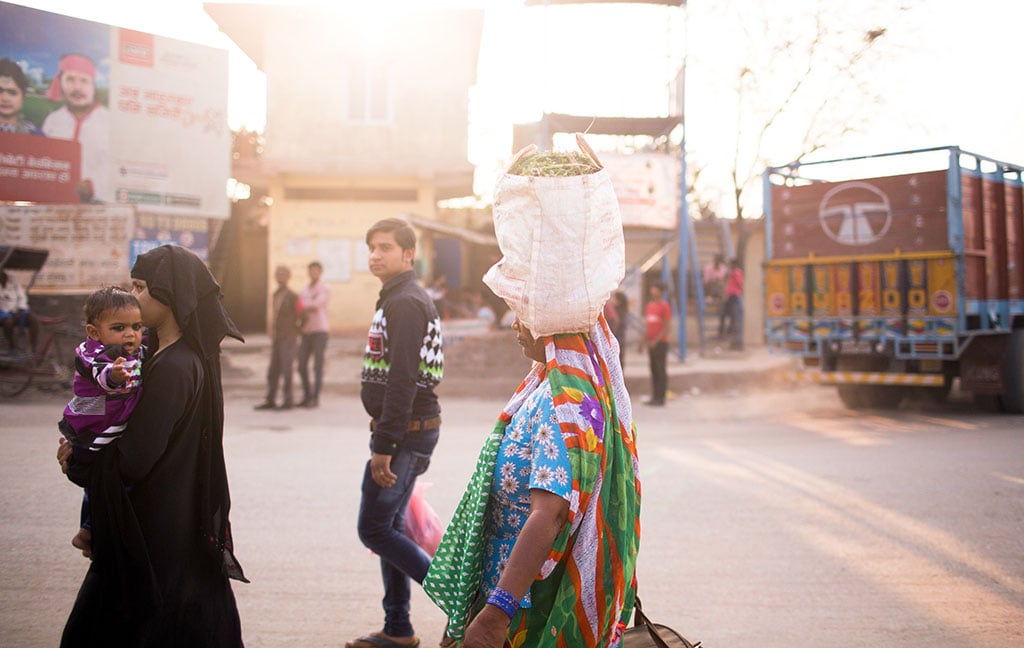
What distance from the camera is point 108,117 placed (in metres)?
9.84

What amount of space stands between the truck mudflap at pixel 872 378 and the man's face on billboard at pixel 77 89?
9.91 meters

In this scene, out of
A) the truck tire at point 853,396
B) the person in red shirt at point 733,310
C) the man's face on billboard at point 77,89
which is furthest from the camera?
the person in red shirt at point 733,310

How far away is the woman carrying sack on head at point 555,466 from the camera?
1881 mm

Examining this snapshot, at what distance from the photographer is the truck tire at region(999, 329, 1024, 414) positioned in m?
9.80

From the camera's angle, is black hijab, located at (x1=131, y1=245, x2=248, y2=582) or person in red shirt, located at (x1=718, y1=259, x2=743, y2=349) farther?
person in red shirt, located at (x1=718, y1=259, x2=743, y2=349)

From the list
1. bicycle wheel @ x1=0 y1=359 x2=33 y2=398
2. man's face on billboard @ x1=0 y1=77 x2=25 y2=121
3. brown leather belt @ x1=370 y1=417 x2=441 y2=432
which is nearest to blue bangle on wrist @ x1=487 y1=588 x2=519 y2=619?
brown leather belt @ x1=370 y1=417 x2=441 y2=432

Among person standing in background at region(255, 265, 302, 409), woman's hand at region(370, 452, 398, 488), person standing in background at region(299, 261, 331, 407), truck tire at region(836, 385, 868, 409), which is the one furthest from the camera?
truck tire at region(836, 385, 868, 409)

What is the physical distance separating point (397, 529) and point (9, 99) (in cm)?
Answer: 426

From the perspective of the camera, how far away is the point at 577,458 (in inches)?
74.2

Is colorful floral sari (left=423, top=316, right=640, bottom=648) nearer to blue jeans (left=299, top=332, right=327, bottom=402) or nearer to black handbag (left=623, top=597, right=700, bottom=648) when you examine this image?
black handbag (left=623, top=597, right=700, bottom=648)

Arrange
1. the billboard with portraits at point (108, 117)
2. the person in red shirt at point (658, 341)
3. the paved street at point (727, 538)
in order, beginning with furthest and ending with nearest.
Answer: the person in red shirt at point (658, 341)
the billboard with portraits at point (108, 117)
the paved street at point (727, 538)

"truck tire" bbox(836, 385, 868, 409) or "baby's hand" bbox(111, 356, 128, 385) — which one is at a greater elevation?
"baby's hand" bbox(111, 356, 128, 385)

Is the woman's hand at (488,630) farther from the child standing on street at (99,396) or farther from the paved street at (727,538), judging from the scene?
the paved street at (727,538)

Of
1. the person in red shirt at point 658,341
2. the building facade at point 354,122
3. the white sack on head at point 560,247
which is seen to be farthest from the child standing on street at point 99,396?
the building facade at point 354,122
